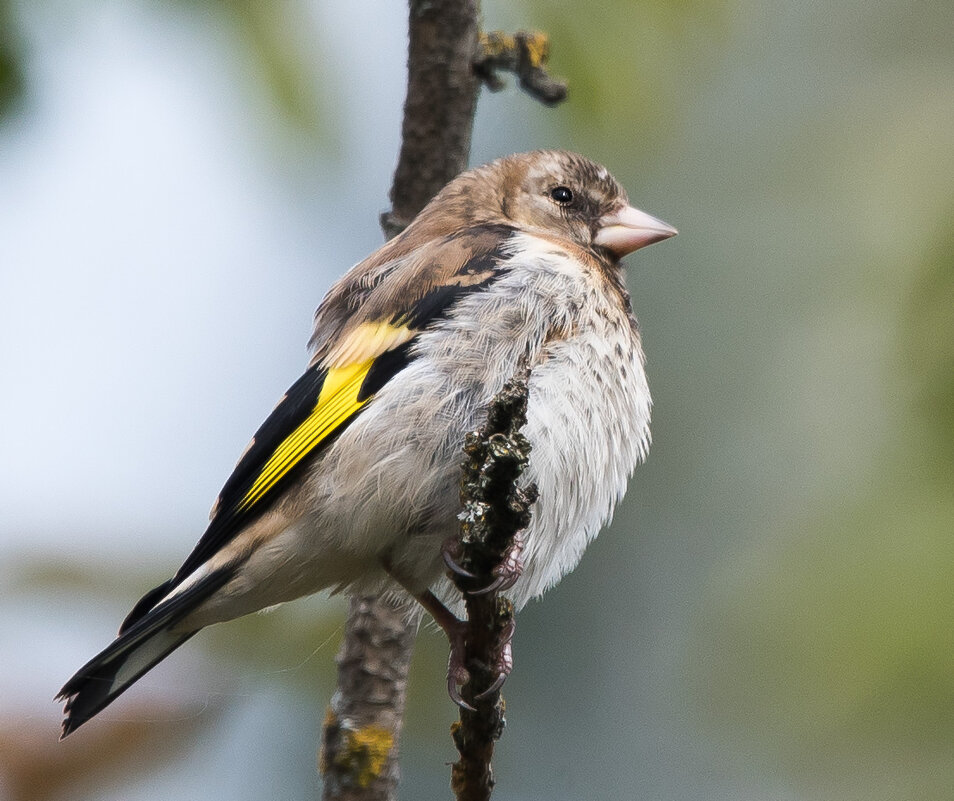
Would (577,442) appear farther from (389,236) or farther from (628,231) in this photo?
(389,236)

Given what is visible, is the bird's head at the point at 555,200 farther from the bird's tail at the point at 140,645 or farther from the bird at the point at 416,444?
the bird's tail at the point at 140,645

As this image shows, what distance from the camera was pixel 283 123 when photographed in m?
3.34

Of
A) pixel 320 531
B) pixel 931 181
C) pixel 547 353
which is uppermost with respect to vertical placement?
pixel 931 181

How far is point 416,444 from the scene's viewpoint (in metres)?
3.43

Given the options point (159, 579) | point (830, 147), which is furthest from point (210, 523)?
point (830, 147)

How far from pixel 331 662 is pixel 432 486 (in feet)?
3.96

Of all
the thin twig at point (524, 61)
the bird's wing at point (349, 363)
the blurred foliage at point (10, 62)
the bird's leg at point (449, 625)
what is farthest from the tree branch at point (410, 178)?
the blurred foliage at point (10, 62)

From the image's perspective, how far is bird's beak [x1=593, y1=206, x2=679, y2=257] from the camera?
4.52 m

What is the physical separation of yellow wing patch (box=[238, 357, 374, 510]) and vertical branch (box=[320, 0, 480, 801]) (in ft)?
2.25

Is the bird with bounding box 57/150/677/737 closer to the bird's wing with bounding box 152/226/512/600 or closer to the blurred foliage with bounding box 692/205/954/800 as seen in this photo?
the bird's wing with bounding box 152/226/512/600

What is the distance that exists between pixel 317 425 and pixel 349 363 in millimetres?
248

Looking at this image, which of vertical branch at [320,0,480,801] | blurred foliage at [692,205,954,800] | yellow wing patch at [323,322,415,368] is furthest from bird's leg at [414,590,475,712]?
blurred foliage at [692,205,954,800]

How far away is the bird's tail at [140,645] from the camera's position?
3.10 m

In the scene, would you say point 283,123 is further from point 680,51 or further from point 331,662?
point 331,662
